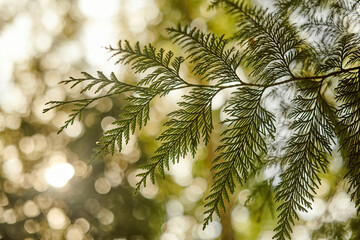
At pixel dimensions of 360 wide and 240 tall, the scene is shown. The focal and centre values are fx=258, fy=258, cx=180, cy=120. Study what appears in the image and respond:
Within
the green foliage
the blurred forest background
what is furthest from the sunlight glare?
the green foliage

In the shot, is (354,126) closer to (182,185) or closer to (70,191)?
(182,185)

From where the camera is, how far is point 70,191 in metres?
4.64

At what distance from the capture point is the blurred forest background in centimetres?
441

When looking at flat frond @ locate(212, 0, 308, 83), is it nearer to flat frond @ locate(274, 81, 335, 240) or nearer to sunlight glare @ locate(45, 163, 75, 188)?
flat frond @ locate(274, 81, 335, 240)

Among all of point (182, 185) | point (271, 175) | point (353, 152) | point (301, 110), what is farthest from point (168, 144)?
point (182, 185)

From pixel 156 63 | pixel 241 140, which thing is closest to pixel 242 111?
pixel 241 140

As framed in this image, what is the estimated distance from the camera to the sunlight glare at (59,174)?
4562 mm

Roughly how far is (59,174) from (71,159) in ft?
1.13

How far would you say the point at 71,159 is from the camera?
484cm

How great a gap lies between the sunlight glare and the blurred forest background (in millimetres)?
17

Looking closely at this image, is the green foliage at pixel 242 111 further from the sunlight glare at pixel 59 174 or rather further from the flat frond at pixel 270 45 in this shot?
the sunlight glare at pixel 59 174

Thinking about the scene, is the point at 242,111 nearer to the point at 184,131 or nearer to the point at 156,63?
the point at 184,131

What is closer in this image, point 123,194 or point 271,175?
point 271,175

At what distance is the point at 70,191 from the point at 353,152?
4.69 meters
